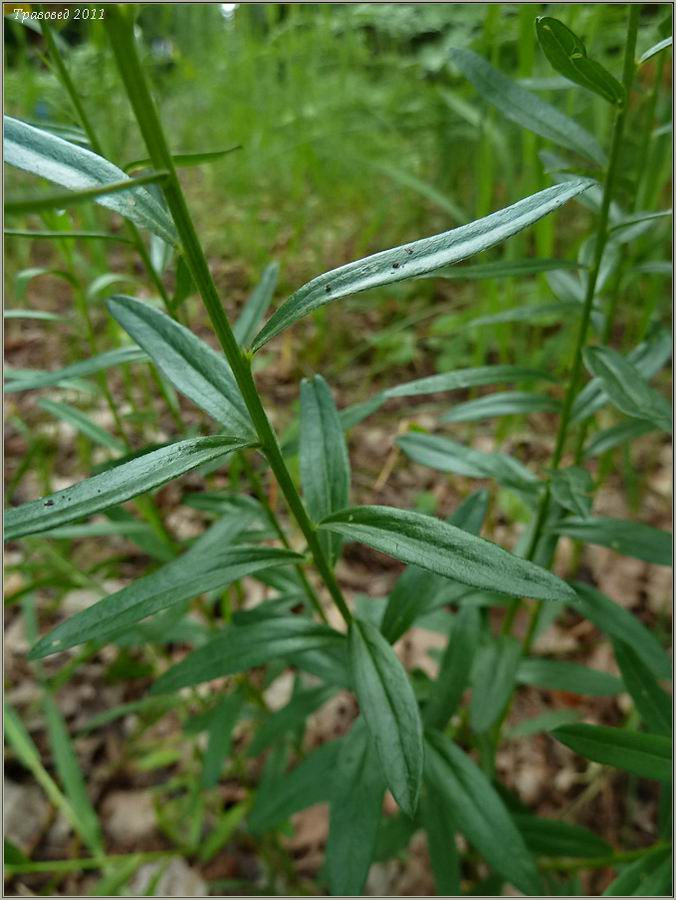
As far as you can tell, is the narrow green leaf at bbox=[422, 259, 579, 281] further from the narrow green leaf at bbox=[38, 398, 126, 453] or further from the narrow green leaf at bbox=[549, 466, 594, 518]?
the narrow green leaf at bbox=[38, 398, 126, 453]

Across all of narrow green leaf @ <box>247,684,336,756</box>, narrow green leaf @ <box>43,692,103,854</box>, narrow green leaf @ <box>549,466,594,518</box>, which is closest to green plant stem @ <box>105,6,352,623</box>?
narrow green leaf @ <box>549,466,594,518</box>

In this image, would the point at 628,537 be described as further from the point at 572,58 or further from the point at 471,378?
the point at 572,58

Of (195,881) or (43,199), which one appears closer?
(43,199)

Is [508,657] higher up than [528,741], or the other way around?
[508,657]

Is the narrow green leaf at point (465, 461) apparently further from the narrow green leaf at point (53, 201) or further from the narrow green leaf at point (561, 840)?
the narrow green leaf at point (53, 201)

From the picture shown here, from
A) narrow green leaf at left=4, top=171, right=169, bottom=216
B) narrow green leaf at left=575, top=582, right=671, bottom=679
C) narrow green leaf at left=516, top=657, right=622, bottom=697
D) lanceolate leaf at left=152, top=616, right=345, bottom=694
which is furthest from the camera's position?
narrow green leaf at left=516, top=657, right=622, bottom=697

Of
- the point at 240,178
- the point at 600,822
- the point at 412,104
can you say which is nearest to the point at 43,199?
the point at 600,822

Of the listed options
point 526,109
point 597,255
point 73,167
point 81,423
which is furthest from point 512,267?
point 81,423

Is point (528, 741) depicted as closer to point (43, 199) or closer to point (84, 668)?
point (84, 668)
